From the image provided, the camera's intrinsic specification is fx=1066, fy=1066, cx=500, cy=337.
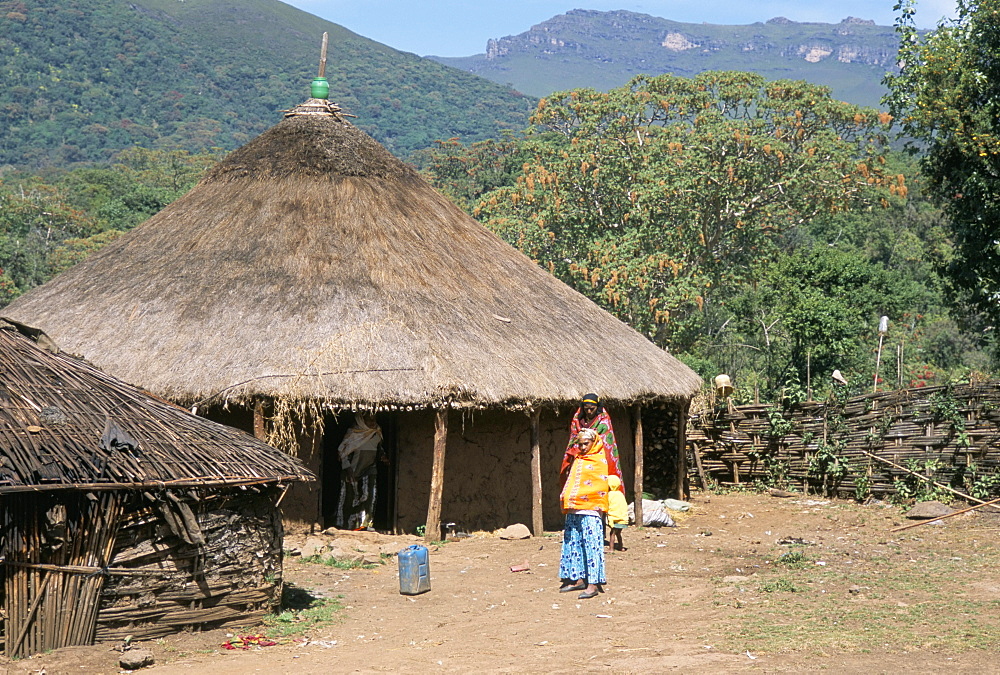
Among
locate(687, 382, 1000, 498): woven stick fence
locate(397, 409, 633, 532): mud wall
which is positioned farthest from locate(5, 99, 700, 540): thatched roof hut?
locate(687, 382, 1000, 498): woven stick fence

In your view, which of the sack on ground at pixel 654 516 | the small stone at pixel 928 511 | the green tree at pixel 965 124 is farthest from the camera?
the green tree at pixel 965 124

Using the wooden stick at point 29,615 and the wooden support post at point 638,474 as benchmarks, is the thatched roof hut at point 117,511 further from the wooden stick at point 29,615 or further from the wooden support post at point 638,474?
the wooden support post at point 638,474

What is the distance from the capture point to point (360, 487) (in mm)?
11391

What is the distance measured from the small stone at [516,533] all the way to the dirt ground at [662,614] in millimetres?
130

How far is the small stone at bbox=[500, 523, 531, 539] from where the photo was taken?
1113cm

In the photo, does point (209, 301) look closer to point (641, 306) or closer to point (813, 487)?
point (813, 487)

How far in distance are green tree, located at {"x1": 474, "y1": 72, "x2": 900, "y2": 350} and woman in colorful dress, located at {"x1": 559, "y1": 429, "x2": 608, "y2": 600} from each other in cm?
1429

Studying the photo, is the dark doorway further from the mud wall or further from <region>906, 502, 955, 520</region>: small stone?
<region>906, 502, 955, 520</region>: small stone

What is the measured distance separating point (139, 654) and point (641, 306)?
17.8 meters

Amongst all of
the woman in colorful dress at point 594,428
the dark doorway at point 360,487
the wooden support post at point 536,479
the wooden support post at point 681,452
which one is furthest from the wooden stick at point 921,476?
the dark doorway at point 360,487

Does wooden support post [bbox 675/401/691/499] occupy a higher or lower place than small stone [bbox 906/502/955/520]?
higher

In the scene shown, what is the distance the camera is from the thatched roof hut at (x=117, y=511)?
250 inches

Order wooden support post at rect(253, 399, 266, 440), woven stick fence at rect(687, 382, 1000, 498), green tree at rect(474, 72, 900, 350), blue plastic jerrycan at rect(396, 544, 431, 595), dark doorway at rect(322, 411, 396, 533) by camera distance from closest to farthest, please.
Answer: blue plastic jerrycan at rect(396, 544, 431, 595)
wooden support post at rect(253, 399, 266, 440)
dark doorway at rect(322, 411, 396, 533)
woven stick fence at rect(687, 382, 1000, 498)
green tree at rect(474, 72, 900, 350)

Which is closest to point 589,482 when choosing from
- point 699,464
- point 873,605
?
point 873,605
